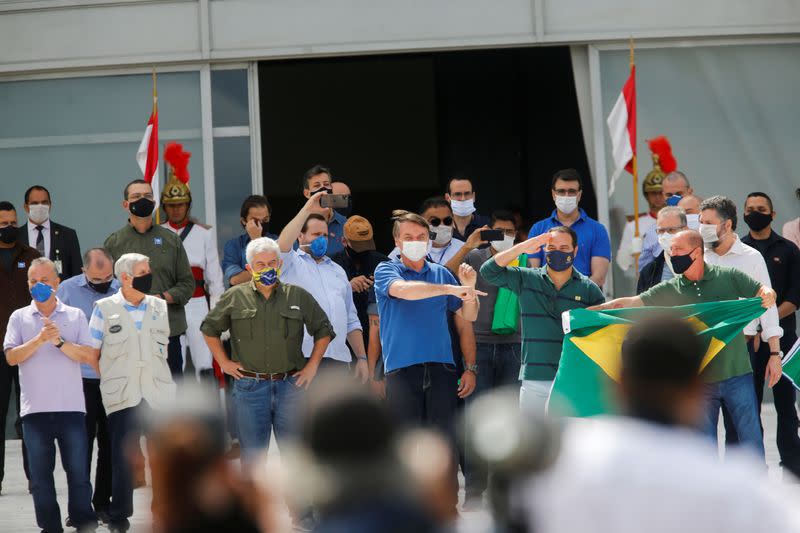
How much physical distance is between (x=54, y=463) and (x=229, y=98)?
20.6ft

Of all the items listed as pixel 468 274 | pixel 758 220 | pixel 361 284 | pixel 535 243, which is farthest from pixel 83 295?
pixel 758 220

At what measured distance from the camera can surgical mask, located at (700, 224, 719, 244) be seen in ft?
29.4

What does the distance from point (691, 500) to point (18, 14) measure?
12048 millimetres

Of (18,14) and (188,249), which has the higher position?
(18,14)

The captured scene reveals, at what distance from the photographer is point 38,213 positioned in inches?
439

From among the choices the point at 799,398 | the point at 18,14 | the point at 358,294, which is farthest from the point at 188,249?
the point at 799,398

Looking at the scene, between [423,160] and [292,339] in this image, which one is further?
[423,160]

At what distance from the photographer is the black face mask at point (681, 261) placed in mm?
8094

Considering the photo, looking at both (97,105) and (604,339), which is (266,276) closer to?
(604,339)

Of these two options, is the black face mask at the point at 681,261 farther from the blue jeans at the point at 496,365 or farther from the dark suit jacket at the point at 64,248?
the dark suit jacket at the point at 64,248

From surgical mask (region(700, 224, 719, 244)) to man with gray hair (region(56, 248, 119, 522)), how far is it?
3.99m

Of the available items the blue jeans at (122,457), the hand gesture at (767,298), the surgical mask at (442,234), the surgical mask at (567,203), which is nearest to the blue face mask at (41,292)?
the blue jeans at (122,457)

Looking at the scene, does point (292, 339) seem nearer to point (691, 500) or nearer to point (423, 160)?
point (691, 500)

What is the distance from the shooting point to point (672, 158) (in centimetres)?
1300
